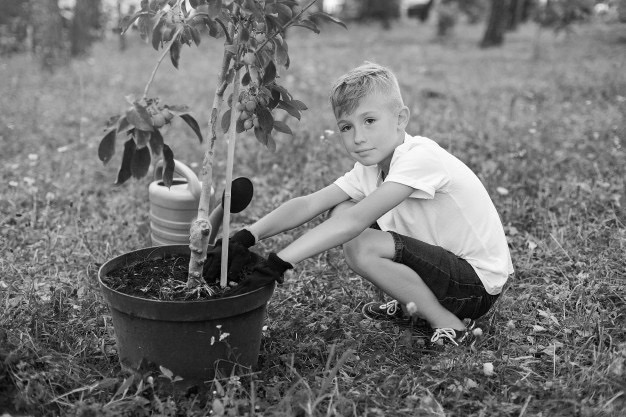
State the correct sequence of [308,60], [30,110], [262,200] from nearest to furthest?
[262,200] → [30,110] → [308,60]

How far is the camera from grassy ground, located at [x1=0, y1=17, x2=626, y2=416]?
6.41 ft

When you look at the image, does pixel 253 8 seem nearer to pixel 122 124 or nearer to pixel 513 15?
pixel 122 124

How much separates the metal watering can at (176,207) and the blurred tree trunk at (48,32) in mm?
6873

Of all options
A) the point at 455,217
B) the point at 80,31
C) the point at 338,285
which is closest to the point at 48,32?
the point at 80,31

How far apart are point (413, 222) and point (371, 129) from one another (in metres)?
0.41

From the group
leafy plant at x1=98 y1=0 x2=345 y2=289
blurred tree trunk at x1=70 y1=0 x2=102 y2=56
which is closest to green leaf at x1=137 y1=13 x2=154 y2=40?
leafy plant at x1=98 y1=0 x2=345 y2=289

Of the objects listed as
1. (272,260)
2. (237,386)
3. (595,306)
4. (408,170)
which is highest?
(408,170)

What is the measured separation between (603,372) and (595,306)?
415 millimetres

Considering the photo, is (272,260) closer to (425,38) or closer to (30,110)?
(30,110)

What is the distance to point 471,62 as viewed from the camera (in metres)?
10.9

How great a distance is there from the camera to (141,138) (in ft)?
5.54

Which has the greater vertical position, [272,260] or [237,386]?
[272,260]

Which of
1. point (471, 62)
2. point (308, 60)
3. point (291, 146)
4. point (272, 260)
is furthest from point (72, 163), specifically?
point (471, 62)

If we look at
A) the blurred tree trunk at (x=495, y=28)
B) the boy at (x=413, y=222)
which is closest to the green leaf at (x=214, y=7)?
the boy at (x=413, y=222)
